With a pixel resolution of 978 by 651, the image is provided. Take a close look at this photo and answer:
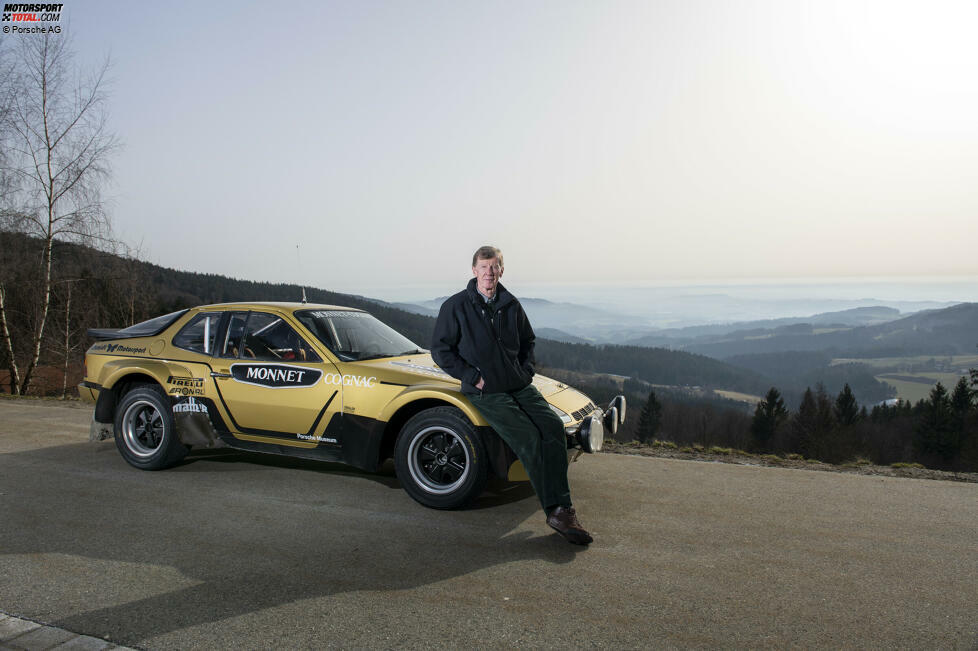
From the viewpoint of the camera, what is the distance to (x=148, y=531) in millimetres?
4148

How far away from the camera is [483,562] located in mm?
3680

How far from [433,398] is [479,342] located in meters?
0.66

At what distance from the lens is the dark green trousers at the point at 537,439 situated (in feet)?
13.7

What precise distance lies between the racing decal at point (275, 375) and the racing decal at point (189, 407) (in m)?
0.48

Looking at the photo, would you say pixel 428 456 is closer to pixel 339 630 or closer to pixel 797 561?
pixel 339 630

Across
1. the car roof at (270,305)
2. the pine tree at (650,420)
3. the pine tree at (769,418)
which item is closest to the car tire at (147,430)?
the car roof at (270,305)

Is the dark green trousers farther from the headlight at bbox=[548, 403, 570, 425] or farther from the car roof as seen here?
the car roof

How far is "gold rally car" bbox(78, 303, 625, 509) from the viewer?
15.2 ft

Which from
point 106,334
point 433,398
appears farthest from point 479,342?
point 106,334

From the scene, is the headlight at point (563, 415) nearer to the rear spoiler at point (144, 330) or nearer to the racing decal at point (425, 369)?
the racing decal at point (425, 369)

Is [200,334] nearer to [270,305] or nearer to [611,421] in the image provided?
[270,305]

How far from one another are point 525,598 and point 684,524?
5.83ft

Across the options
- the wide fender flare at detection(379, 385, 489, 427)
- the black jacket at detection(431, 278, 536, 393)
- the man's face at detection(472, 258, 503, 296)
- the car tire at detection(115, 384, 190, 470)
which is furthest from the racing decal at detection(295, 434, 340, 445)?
the man's face at detection(472, 258, 503, 296)

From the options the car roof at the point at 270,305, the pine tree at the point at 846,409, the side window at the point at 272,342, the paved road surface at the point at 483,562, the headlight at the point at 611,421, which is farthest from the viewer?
the pine tree at the point at 846,409
